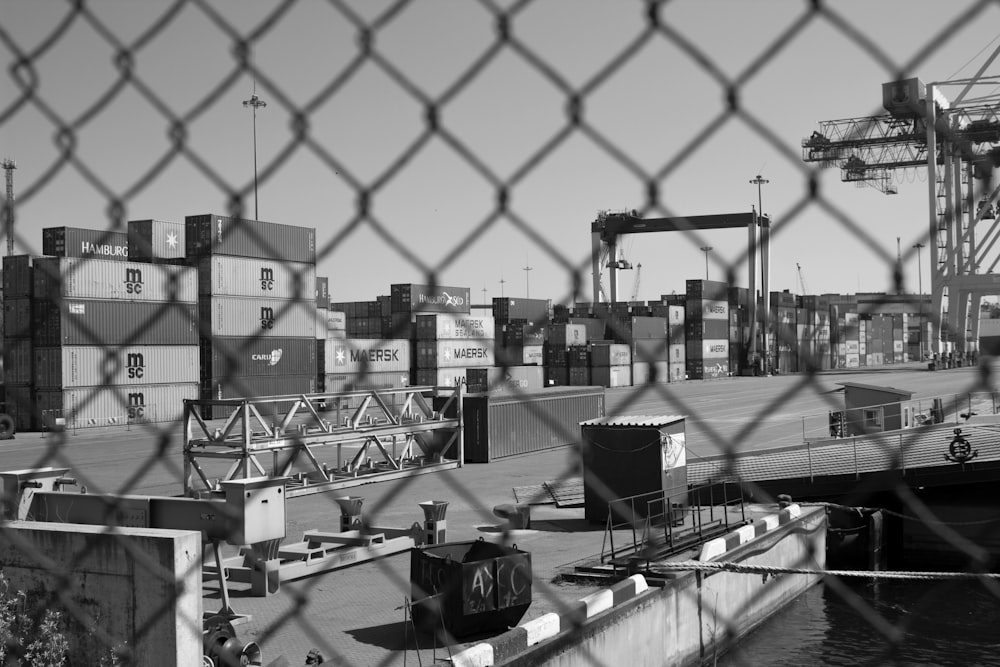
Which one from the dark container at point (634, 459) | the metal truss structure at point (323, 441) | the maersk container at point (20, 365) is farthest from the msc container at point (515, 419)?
the maersk container at point (20, 365)

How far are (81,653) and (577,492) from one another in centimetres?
1450

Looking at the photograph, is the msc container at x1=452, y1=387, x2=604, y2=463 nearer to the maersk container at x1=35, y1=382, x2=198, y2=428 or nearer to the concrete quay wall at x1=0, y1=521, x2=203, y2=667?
the maersk container at x1=35, y1=382, x2=198, y2=428

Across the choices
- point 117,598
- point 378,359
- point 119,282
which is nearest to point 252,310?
point 119,282

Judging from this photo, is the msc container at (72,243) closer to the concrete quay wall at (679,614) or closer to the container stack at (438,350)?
the container stack at (438,350)

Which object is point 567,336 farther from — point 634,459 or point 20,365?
point 634,459

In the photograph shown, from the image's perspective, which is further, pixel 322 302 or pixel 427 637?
pixel 322 302

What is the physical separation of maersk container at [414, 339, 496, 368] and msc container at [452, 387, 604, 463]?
1599cm

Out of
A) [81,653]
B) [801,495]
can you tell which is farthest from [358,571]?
[801,495]

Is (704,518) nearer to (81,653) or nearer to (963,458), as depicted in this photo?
(963,458)

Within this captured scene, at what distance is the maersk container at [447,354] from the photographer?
1936 inches

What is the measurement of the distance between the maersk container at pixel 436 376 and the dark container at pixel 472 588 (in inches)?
1456

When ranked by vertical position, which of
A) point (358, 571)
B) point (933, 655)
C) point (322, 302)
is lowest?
point (933, 655)

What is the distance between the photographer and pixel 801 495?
19016mm

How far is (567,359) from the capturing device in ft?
204
